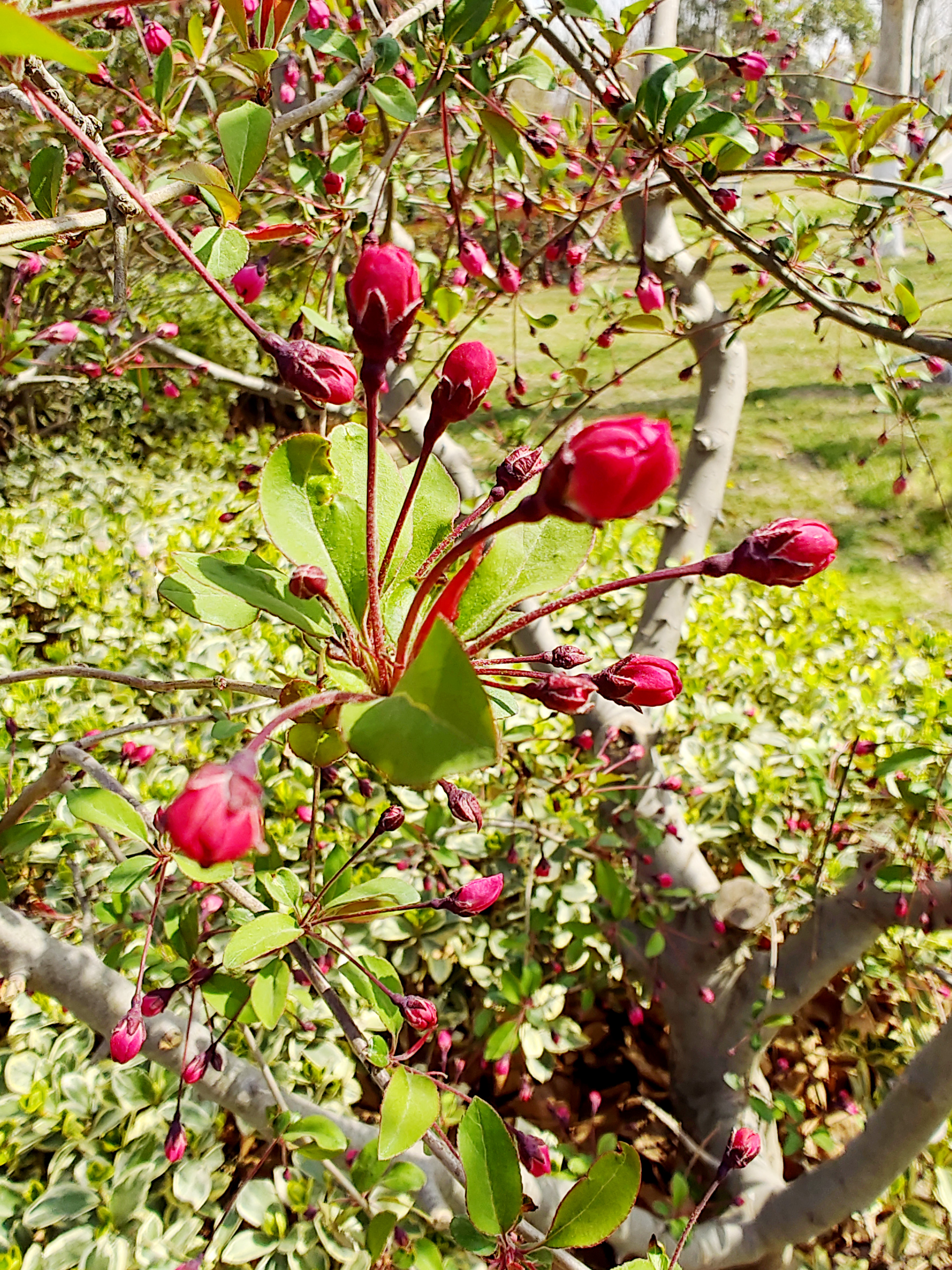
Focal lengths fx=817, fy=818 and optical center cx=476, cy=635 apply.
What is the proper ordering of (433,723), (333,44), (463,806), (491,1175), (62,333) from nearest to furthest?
1. (433,723)
2. (463,806)
3. (491,1175)
4. (333,44)
5. (62,333)

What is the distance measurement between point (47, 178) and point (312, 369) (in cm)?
50

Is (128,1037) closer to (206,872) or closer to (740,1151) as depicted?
(206,872)

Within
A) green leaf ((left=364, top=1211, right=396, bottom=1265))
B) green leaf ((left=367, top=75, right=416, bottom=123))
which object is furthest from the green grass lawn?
green leaf ((left=364, top=1211, right=396, bottom=1265))

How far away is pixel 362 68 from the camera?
3.12 feet

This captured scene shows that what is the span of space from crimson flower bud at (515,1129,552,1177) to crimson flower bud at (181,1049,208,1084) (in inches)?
14.1

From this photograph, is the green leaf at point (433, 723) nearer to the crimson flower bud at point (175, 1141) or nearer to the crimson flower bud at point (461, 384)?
the crimson flower bud at point (461, 384)

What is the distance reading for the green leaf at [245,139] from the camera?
2.25 feet

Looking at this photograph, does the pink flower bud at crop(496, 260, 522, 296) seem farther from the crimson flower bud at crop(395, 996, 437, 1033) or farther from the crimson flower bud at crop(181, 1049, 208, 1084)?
the crimson flower bud at crop(181, 1049, 208, 1084)

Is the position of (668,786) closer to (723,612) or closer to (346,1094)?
(346,1094)

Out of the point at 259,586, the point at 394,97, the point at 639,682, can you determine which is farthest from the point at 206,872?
the point at 394,97

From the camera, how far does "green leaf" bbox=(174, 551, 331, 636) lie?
0.55 m

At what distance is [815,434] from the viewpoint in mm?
5633

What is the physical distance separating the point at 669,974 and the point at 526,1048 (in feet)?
1.31

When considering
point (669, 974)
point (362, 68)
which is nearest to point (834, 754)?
point (669, 974)
